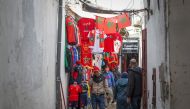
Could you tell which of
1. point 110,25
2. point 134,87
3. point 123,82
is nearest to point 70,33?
point 110,25

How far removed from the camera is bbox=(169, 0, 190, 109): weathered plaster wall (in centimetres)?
545

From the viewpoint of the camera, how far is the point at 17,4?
5543 mm

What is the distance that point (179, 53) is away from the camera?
5516mm

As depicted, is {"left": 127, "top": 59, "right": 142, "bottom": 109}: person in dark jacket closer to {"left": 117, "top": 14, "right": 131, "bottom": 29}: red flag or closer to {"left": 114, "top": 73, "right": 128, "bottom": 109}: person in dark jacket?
{"left": 114, "top": 73, "right": 128, "bottom": 109}: person in dark jacket

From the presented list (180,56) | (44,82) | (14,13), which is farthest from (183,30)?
(44,82)

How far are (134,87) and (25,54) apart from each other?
478cm

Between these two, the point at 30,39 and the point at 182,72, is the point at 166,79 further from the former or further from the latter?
the point at 30,39

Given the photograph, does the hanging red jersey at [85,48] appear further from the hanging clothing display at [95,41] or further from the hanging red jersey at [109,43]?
the hanging red jersey at [109,43]

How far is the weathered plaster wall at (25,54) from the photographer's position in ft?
16.3

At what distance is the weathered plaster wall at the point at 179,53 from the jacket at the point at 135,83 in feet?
15.0

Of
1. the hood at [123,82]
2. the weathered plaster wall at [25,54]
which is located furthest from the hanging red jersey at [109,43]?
the weathered plaster wall at [25,54]

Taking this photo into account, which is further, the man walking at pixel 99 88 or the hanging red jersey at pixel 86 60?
the hanging red jersey at pixel 86 60

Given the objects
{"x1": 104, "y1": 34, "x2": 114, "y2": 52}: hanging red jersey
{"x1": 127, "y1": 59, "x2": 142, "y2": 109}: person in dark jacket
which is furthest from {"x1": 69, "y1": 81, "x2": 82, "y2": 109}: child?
{"x1": 104, "y1": 34, "x2": 114, "y2": 52}: hanging red jersey

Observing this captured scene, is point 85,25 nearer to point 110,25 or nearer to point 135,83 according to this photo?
point 110,25
